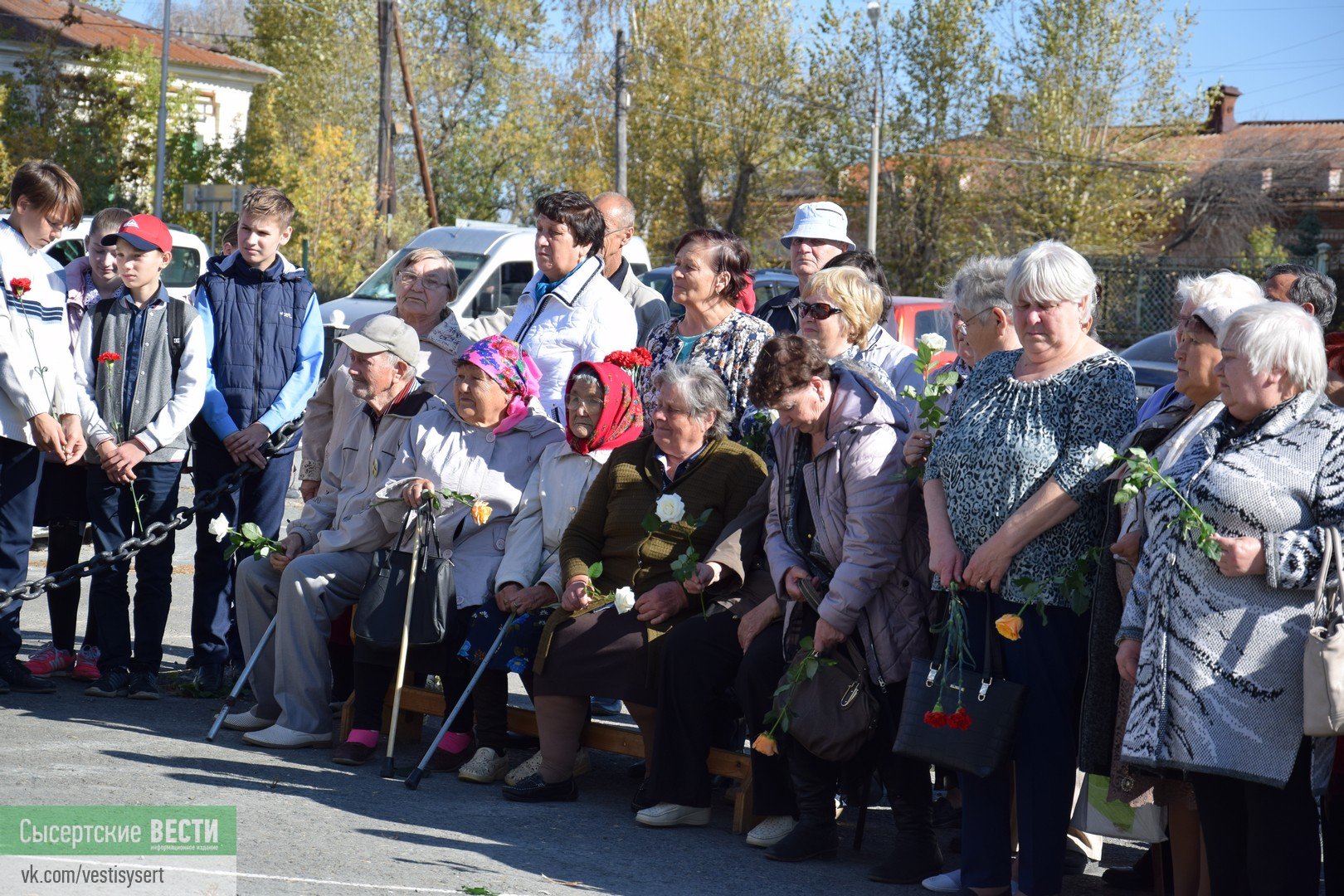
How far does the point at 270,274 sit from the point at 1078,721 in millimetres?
4426

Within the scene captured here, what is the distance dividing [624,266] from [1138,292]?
906 inches

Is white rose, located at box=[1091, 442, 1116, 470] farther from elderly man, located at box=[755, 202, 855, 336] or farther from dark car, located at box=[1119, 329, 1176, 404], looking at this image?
dark car, located at box=[1119, 329, 1176, 404]

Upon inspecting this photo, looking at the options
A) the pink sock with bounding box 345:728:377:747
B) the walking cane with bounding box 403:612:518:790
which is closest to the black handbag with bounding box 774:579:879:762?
the walking cane with bounding box 403:612:518:790

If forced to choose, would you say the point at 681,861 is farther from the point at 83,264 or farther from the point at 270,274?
the point at 83,264

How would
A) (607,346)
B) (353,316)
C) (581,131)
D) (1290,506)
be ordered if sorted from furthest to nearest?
(581,131) → (353,316) → (607,346) → (1290,506)

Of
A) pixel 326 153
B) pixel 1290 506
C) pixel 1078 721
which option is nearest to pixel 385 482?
pixel 1078 721

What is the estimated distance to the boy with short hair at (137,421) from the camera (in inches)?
255

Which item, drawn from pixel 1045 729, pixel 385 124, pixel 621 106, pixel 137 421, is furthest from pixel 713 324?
pixel 621 106

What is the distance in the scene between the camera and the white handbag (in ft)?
11.1

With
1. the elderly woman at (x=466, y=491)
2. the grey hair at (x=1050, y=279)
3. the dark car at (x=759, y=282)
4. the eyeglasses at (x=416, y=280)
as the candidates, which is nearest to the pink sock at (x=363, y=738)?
the elderly woman at (x=466, y=491)

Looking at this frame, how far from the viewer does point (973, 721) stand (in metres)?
4.18

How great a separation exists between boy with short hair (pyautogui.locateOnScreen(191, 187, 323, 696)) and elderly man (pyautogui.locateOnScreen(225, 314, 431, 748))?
47cm

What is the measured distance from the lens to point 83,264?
6.96 m

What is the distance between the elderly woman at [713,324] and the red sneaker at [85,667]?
2.97 m
